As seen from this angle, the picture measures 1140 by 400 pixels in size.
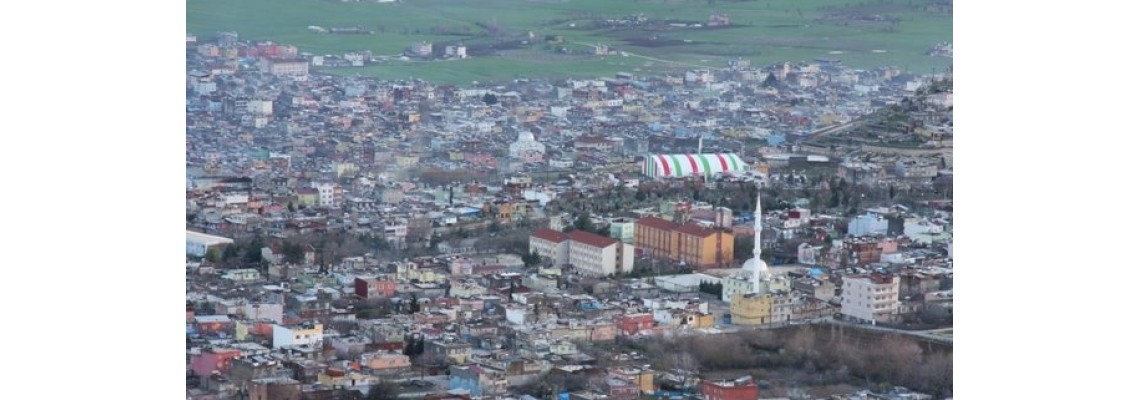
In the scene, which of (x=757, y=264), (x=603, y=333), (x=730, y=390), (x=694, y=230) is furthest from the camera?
(x=694, y=230)

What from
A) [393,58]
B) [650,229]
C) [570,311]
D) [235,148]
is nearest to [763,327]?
[570,311]

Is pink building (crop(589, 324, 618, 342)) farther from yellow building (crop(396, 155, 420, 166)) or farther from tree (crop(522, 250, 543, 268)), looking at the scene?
yellow building (crop(396, 155, 420, 166))

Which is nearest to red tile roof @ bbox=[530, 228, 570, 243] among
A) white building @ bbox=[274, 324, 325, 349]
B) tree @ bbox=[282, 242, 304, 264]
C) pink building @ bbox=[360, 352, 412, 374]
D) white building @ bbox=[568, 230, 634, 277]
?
white building @ bbox=[568, 230, 634, 277]

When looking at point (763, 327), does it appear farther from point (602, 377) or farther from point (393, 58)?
point (393, 58)

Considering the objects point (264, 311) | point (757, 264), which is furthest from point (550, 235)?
point (264, 311)

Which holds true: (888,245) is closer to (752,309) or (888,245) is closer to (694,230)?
(694,230)

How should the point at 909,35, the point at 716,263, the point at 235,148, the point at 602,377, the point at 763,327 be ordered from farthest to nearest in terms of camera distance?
the point at 909,35
the point at 235,148
the point at 716,263
the point at 763,327
the point at 602,377
